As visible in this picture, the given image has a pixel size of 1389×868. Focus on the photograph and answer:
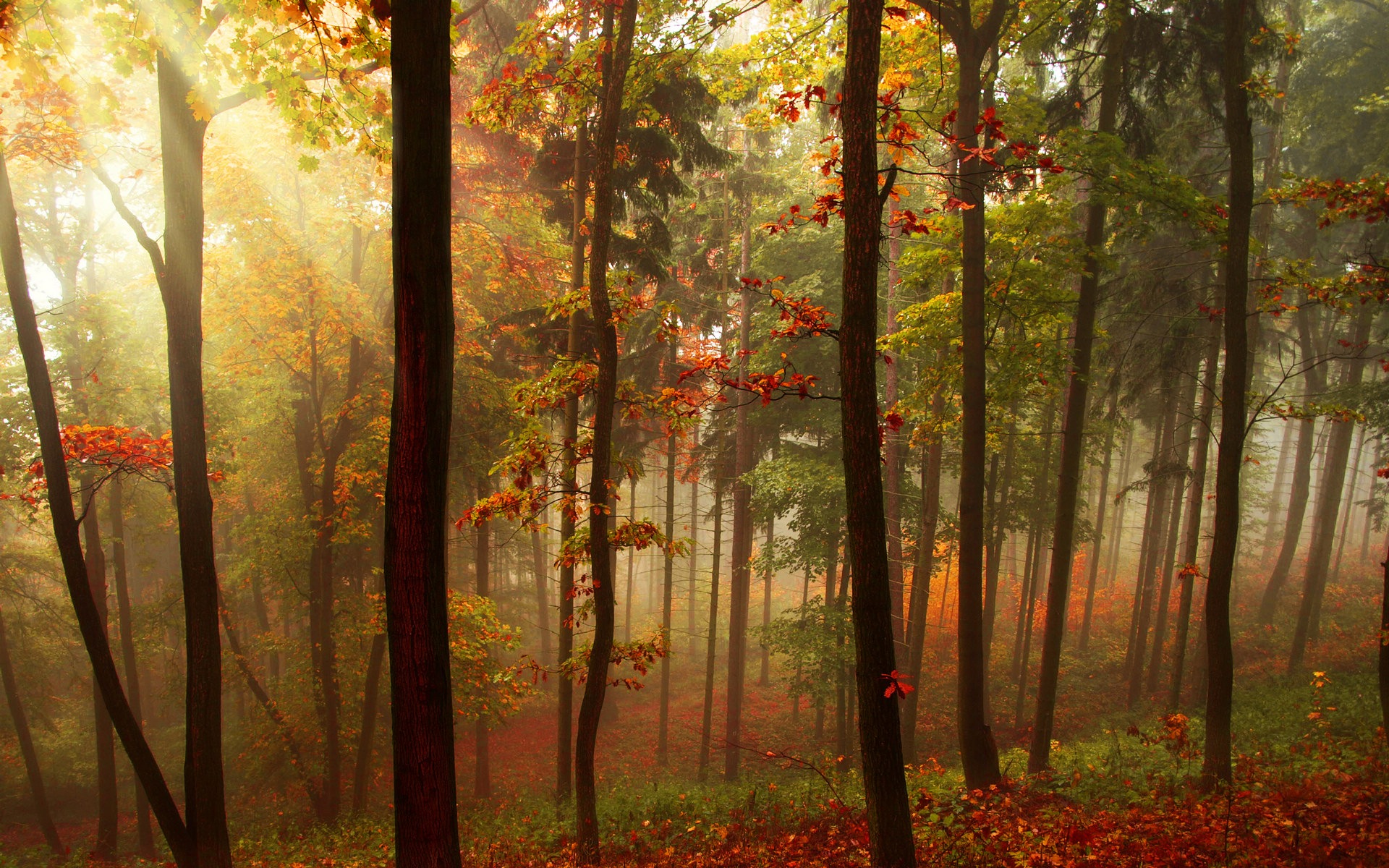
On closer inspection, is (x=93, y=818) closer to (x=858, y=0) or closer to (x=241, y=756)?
(x=241, y=756)

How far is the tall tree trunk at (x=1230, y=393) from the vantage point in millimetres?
8109

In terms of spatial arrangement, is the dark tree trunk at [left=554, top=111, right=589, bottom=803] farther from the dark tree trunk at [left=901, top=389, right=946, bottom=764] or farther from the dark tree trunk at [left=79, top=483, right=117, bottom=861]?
the dark tree trunk at [left=79, top=483, right=117, bottom=861]

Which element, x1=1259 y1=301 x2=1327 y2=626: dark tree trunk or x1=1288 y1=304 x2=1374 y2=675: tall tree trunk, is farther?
x1=1259 y1=301 x2=1327 y2=626: dark tree trunk

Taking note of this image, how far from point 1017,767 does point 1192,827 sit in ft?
17.8

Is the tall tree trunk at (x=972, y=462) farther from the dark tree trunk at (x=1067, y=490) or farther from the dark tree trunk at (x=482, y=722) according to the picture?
the dark tree trunk at (x=482, y=722)

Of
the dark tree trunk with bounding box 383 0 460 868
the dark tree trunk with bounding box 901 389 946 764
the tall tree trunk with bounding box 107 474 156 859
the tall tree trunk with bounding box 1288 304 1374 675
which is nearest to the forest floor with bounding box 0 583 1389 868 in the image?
the tall tree trunk with bounding box 1288 304 1374 675

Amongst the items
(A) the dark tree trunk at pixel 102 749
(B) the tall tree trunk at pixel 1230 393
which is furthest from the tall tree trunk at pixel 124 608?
(B) the tall tree trunk at pixel 1230 393

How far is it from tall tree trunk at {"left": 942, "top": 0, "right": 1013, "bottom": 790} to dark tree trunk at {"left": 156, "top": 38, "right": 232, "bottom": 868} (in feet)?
26.7

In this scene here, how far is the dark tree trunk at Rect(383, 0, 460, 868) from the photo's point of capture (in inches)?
154

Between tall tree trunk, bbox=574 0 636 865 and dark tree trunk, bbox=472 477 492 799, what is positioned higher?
tall tree trunk, bbox=574 0 636 865

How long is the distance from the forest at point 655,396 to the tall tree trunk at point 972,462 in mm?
64

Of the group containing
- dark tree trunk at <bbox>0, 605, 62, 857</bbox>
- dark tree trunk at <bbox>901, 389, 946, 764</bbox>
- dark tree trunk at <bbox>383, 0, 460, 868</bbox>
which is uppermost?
dark tree trunk at <bbox>383, 0, 460, 868</bbox>

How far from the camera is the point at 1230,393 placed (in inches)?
333

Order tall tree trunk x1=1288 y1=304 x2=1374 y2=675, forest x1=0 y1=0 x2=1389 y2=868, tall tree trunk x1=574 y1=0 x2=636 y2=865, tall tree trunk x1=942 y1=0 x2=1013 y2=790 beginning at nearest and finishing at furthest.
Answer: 1. forest x1=0 y1=0 x2=1389 y2=868
2. tall tree trunk x1=574 y1=0 x2=636 y2=865
3. tall tree trunk x1=942 y1=0 x2=1013 y2=790
4. tall tree trunk x1=1288 y1=304 x2=1374 y2=675
